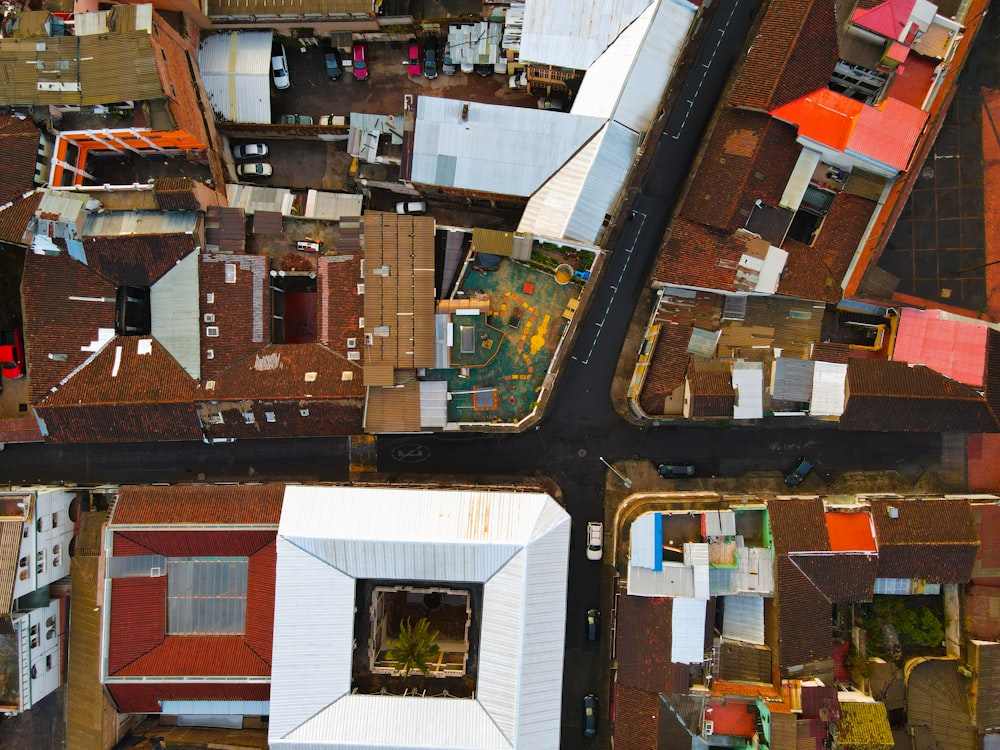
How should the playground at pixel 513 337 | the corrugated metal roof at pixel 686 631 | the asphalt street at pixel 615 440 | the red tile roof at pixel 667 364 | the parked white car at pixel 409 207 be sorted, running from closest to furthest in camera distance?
the corrugated metal roof at pixel 686 631
the playground at pixel 513 337
the red tile roof at pixel 667 364
the asphalt street at pixel 615 440
the parked white car at pixel 409 207

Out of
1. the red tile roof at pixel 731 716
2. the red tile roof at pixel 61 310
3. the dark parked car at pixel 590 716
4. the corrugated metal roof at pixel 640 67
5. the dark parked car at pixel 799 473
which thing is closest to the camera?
the corrugated metal roof at pixel 640 67

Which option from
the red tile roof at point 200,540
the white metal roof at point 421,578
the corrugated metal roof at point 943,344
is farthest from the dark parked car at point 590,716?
the corrugated metal roof at point 943,344

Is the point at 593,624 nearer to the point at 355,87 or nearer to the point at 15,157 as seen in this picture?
the point at 355,87

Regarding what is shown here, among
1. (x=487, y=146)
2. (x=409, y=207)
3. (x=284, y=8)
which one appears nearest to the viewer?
(x=487, y=146)

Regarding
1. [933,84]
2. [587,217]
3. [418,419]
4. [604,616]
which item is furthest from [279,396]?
[933,84]

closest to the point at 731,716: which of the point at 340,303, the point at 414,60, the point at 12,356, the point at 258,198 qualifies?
the point at 340,303

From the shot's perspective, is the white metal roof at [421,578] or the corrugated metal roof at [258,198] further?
the corrugated metal roof at [258,198]

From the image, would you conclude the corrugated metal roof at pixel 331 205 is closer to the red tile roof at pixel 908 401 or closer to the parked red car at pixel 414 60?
the parked red car at pixel 414 60
